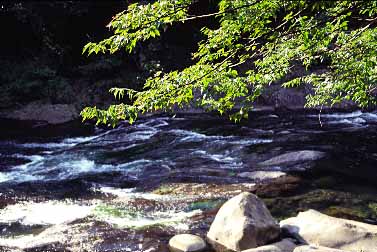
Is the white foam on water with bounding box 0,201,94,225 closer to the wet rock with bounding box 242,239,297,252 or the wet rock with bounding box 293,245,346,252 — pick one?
the wet rock with bounding box 242,239,297,252

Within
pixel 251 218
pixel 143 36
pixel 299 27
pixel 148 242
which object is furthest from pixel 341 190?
pixel 143 36

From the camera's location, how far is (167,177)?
9703mm

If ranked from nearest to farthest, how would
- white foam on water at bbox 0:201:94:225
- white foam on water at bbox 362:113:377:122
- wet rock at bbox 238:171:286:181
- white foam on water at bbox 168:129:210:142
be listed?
white foam on water at bbox 0:201:94:225 < wet rock at bbox 238:171:286:181 < white foam on water at bbox 168:129:210:142 < white foam on water at bbox 362:113:377:122

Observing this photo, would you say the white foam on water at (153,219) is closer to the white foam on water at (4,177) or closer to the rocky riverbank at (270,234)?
the rocky riverbank at (270,234)

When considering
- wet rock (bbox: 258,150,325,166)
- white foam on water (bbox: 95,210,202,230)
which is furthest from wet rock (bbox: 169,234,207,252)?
wet rock (bbox: 258,150,325,166)

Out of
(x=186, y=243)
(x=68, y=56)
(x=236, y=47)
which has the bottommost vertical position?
(x=186, y=243)

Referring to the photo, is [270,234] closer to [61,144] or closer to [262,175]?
[262,175]

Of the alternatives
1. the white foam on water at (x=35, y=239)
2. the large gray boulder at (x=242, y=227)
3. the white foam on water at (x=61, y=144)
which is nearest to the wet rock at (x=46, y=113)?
the white foam on water at (x=61, y=144)

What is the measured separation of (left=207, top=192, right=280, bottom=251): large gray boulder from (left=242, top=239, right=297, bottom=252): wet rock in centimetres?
17

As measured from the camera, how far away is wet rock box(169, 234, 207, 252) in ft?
19.8

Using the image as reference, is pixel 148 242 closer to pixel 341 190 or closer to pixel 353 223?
pixel 353 223

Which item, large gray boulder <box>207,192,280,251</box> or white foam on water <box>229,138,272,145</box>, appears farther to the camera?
white foam on water <box>229,138,272,145</box>

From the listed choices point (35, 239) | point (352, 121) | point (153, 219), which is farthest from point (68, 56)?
point (35, 239)

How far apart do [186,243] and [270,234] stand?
120 centimetres
